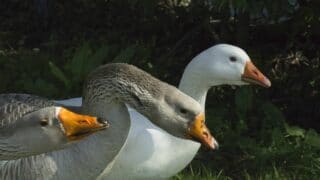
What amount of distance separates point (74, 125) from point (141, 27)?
4.49m

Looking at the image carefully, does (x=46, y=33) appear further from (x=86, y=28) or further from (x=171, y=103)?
(x=171, y=103)

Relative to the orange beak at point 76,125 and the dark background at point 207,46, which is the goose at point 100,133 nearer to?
the orange beak at point 76,125

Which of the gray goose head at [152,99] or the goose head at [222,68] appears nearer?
→ the gray goose head at [152,99]

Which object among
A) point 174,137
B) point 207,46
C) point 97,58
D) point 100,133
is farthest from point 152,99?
point 207,46

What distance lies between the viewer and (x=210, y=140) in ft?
13.4

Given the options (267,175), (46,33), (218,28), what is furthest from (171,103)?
(46,33)

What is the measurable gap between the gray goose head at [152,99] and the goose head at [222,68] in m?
0.91

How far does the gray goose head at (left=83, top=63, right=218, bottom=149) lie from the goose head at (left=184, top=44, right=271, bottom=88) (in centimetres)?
91

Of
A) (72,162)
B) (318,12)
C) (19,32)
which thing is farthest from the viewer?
(19,32)

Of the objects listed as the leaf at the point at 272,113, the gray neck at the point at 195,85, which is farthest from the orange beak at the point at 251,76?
the leaf at the point at 272,113

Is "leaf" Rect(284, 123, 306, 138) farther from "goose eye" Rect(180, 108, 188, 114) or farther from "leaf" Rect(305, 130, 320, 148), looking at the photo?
"goose eye" Rect(180, 108, 188, 114)

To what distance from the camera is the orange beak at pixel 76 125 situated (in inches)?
142

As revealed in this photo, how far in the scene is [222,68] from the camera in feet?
16.8

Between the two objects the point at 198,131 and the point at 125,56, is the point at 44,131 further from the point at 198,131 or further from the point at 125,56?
the point at 125,56
